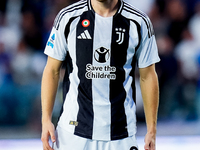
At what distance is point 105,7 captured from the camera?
2113 mm

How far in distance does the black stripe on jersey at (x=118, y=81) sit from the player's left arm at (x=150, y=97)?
17 centimetres

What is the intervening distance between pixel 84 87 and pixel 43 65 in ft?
8.11

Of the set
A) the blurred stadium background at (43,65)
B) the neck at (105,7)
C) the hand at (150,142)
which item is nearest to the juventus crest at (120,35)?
the neck at (105,7)

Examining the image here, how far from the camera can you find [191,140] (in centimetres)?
441

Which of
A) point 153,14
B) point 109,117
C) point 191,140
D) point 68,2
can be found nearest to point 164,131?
point 191,140

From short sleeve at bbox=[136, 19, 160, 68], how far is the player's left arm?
0.04 meters

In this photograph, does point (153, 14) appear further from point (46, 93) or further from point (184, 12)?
point (46, 93)

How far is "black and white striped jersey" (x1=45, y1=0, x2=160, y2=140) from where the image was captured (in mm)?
2068

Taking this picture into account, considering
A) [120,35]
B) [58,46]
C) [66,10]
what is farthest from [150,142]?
[66,10]

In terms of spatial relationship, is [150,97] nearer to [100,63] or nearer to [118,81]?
[118,81]

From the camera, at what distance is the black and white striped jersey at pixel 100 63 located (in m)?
2.07

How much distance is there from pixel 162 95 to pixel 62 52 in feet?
8.80

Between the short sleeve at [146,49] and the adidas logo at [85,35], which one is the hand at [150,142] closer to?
the short sleeve at [146,49]

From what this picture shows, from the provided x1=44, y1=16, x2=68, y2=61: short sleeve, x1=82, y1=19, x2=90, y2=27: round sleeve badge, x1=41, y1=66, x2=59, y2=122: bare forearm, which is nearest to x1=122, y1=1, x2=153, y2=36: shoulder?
x1=82, y1=19, x2=90, y2=27: round sleeve badge
